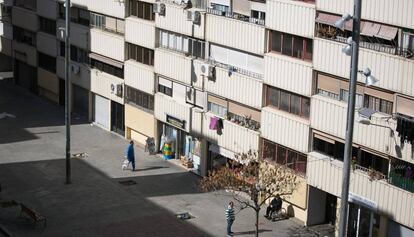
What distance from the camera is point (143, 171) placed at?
42.8 m

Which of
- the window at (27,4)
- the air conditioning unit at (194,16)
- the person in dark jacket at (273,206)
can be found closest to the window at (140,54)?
the air conditioning unit at (194,16)

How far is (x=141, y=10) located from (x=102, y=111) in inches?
334

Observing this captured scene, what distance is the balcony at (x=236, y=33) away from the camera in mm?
36597

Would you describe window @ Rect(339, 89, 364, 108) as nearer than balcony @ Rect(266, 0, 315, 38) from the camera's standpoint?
Yes

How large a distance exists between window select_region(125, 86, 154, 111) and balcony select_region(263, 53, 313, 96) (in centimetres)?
1166

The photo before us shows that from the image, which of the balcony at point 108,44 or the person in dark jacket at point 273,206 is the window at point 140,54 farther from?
the person in dark jacket at point 273,206

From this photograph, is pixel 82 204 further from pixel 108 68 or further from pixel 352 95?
pixel 352 95

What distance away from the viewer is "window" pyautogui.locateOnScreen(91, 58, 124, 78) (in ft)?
162

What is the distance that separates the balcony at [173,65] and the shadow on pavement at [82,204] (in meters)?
5.28

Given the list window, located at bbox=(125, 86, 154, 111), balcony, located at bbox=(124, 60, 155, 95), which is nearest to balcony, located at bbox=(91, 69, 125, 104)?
window, located at bbox=(125, 86, 154, 111)

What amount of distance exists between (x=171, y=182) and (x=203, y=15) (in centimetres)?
836

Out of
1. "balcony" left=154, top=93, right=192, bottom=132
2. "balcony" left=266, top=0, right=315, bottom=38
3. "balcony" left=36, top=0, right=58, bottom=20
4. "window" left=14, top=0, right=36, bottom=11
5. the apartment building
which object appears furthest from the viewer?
"window" left=14, top=0, right=36, bottom=11

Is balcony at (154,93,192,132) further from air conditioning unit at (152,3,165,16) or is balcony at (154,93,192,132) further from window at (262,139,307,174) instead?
window at (262,139,307,174)

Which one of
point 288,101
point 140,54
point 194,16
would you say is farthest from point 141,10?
point 288,101
